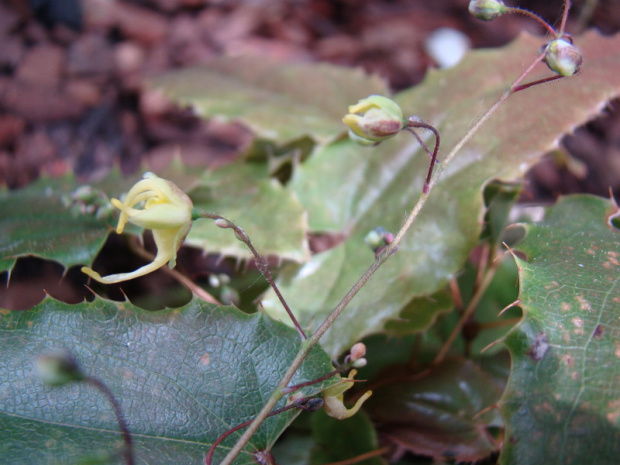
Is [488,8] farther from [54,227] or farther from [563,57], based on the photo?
[54,227]

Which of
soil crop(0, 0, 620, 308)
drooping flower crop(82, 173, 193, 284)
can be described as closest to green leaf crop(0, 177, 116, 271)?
drooping flower crop(82, 173, 193, 284)

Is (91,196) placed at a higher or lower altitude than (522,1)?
lower

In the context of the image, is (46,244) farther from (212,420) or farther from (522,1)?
(522,1)

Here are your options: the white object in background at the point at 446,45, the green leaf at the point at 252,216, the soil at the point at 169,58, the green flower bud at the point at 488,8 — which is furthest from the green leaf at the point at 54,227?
the white object in background at the point at 446,45

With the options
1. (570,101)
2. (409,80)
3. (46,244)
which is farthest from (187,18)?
(570,101)

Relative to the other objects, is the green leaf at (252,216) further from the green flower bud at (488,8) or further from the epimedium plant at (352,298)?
the green flower bud at (488,8)

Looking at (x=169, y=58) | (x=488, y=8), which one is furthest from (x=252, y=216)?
(x=169, y=58)
